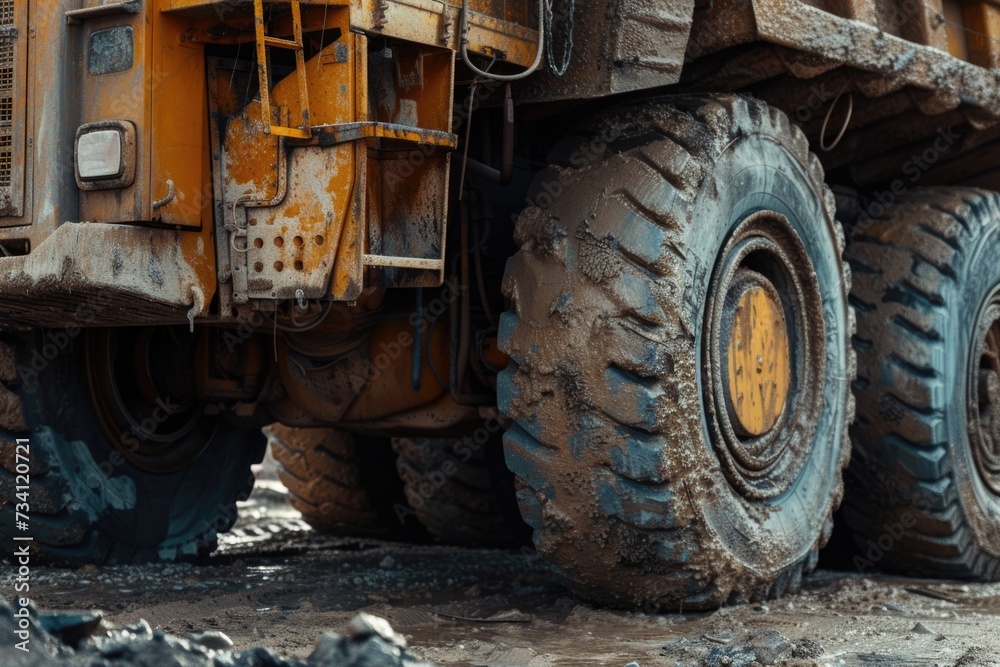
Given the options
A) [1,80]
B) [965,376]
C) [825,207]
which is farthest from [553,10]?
[965,376]

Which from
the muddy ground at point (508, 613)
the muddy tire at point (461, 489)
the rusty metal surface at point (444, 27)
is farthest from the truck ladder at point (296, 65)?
the muddy tire at point (461, 489)

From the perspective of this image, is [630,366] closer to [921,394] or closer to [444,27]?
[444,27]

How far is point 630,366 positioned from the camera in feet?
11.8

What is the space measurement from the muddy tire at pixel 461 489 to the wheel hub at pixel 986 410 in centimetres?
186

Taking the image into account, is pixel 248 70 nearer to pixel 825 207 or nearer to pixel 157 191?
pixel 157 191

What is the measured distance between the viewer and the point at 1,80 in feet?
11.7

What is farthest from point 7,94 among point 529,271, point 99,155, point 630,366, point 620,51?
point 630,366

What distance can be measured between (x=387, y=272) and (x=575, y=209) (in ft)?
1.83

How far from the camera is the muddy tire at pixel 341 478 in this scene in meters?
5.96

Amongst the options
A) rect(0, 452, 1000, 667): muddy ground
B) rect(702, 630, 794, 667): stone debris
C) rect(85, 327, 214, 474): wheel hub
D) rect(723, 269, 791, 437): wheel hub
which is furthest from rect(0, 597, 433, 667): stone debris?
rect(85, 327, 214, 474): wheel hub

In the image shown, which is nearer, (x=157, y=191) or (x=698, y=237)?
(x=157, y=191)

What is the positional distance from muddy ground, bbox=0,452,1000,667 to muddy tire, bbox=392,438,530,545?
398 mm

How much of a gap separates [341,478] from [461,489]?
0.60 metres

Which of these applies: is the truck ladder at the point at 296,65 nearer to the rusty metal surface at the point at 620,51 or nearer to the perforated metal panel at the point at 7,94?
the perforated metal panel at the point at 7,94
